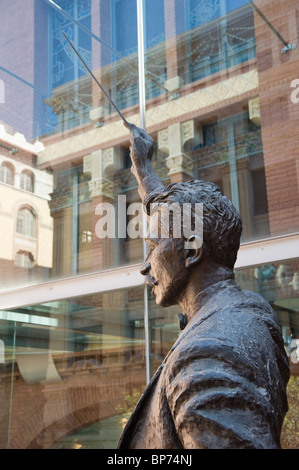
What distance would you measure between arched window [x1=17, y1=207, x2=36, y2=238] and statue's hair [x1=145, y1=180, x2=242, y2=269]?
24.2 ft

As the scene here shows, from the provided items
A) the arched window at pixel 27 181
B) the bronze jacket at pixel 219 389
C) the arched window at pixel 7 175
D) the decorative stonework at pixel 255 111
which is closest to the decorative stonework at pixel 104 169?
the arched window at pixel 27 181

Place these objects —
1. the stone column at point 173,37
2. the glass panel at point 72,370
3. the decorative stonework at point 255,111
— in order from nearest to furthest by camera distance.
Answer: the decorative stonework at point 255,111
the glass panel at point 72,370
the stone column at point 173,37

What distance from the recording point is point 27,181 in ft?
30.6

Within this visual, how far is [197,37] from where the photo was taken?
26.7 ft

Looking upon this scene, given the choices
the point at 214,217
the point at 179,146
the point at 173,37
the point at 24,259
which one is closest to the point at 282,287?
the point at 179,146

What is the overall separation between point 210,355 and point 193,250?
487 millimetres

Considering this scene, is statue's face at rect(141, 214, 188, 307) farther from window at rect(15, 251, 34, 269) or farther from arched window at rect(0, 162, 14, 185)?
arched window at rect(0, 162, 14, 185)

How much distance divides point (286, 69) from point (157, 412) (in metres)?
6.43

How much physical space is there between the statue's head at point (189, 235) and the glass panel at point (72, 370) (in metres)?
5.64

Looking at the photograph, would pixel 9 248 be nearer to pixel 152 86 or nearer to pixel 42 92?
pixel 42 92

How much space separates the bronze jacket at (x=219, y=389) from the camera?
1408mm

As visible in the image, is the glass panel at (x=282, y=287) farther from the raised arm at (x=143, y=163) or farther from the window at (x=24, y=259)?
the raised arm at (x=143, y=163)

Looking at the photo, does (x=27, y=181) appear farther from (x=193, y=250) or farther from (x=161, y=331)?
(x=193, y=250)

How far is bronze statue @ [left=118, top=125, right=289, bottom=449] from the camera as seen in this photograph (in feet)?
4.65
